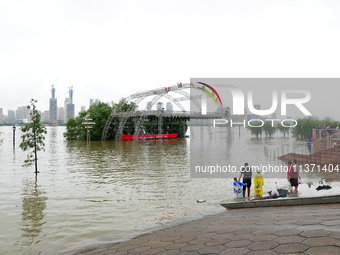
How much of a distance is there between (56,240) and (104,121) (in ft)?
197

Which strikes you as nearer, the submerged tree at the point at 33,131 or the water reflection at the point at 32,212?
the water reflection at the point at 32,212

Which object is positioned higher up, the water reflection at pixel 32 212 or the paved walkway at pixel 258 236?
the paved walkway at pixel 258 236

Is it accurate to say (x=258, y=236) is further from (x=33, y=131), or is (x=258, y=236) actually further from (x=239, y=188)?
(x=33, y=131)

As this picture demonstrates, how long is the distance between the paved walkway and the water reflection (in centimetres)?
278

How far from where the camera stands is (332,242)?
192 inches

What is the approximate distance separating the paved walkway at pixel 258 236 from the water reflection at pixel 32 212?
9.11ft

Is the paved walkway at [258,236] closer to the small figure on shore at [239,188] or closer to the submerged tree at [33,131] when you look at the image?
the small figure on shore at [239,188]

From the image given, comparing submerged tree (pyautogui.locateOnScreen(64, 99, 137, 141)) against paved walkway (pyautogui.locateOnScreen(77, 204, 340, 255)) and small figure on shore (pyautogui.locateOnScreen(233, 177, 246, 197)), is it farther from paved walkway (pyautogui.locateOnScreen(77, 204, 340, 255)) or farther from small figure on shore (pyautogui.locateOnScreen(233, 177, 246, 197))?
paved walkway (pyautogui.locateOnScreen(77, 204, 340, 255))

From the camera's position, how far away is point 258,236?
19.3ft

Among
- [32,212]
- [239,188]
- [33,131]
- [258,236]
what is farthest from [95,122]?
[258,236]

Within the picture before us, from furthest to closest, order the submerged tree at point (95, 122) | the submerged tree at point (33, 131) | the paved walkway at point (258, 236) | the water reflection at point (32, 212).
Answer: the submerged tree at point (95, 122) → the submerged tree at point (33, 131) → the water reflection at point (32, 212) → the paved walkway at point (258, 236)

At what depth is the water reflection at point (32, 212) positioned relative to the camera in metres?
8.69

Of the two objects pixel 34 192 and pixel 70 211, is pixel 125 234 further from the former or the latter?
pixel 34 192

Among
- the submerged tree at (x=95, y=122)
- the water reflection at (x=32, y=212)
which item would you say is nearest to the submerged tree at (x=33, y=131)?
the water reflection at (x=32, y=212)
